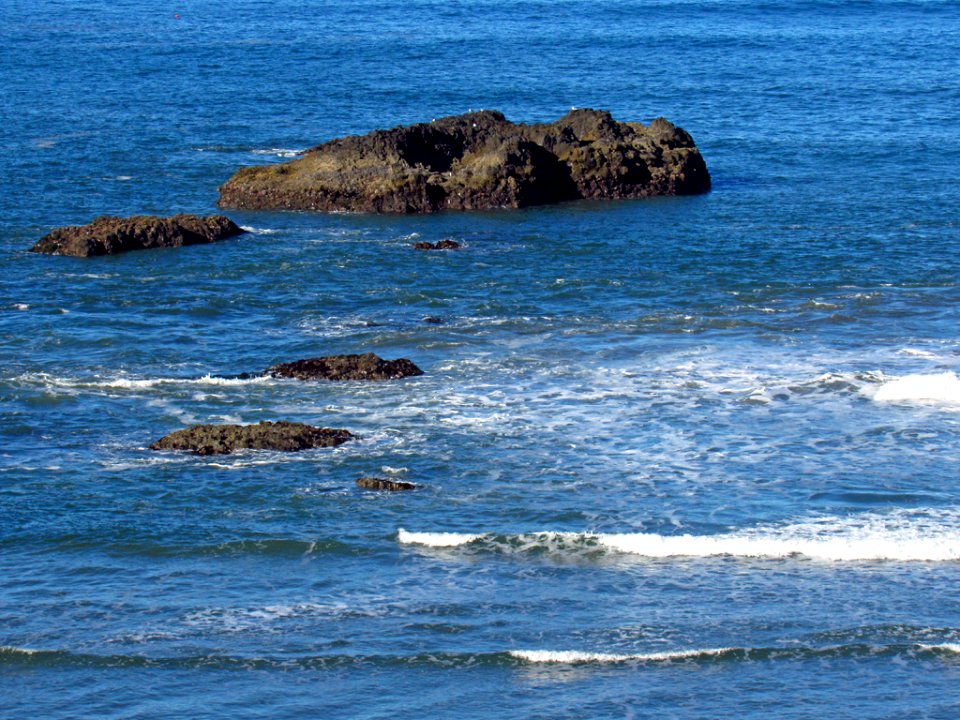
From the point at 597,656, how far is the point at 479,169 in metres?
25.5

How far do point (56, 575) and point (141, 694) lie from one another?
370 cm

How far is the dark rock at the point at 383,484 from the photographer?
21500 millimetres

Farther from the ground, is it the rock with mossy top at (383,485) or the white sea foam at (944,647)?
the rock with mossy top at (383,485)

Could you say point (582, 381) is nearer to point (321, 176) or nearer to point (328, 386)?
point (328, 386)

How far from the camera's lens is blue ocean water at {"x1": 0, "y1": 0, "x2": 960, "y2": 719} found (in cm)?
1633

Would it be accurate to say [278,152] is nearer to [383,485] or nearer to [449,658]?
[383,485]

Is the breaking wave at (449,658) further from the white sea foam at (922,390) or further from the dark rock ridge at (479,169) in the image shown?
the dark rock ridge at (479,169)

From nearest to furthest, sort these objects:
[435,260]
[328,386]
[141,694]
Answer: [141,694], [328,386], [435,260]

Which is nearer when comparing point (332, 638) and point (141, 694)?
point (141, 694)

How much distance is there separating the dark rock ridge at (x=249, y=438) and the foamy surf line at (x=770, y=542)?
371 cm

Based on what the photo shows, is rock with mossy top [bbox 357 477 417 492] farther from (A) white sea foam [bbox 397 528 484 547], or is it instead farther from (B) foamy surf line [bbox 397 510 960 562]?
(A) white sea foam [bbox 397 528 484 547]

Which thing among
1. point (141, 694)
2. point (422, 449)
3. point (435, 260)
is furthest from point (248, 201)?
point (141, 694)

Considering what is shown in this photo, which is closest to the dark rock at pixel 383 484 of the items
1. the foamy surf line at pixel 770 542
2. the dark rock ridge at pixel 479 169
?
the foamy surf line at pixel 770 542

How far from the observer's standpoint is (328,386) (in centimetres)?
2648
